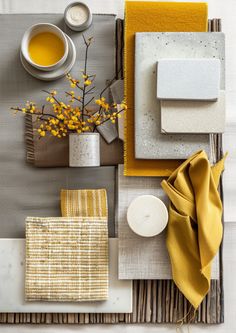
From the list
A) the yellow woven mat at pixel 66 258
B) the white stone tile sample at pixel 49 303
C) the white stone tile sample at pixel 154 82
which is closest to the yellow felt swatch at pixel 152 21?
the white stone tile sample at pixel 154 82

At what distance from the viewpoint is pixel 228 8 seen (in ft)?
4.18

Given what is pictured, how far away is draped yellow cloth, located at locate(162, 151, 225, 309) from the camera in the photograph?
1122 millimetres

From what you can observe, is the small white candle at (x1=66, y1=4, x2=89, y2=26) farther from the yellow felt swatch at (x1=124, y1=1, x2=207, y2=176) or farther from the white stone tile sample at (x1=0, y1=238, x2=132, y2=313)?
the white stone tile sample at (x1=0, y1=238, x2=132, y2=313)

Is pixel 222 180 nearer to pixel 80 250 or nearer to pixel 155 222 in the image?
pixel 155 222

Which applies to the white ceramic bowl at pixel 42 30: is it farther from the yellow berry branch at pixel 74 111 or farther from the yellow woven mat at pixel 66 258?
the yellow woven mat at pixel 66 258

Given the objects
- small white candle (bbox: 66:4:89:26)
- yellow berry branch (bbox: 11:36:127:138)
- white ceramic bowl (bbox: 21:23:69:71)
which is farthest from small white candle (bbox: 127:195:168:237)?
small white candle (bbox: 66:4:89:26)

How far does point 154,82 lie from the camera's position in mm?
1159

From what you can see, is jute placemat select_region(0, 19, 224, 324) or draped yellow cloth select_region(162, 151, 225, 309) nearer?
draped yellow cloth select_region(162, 151, 225, 309)

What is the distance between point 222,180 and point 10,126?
26.0 inches

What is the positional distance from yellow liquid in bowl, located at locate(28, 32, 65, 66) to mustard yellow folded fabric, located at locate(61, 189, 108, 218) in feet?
1.26

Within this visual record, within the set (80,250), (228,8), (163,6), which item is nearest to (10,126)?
(80,250)

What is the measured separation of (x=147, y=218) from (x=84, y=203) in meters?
0.20

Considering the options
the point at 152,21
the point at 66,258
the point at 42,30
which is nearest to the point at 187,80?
the point at 152,21

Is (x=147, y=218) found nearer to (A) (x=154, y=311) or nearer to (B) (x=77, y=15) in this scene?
(A) (x=154, y=311)
